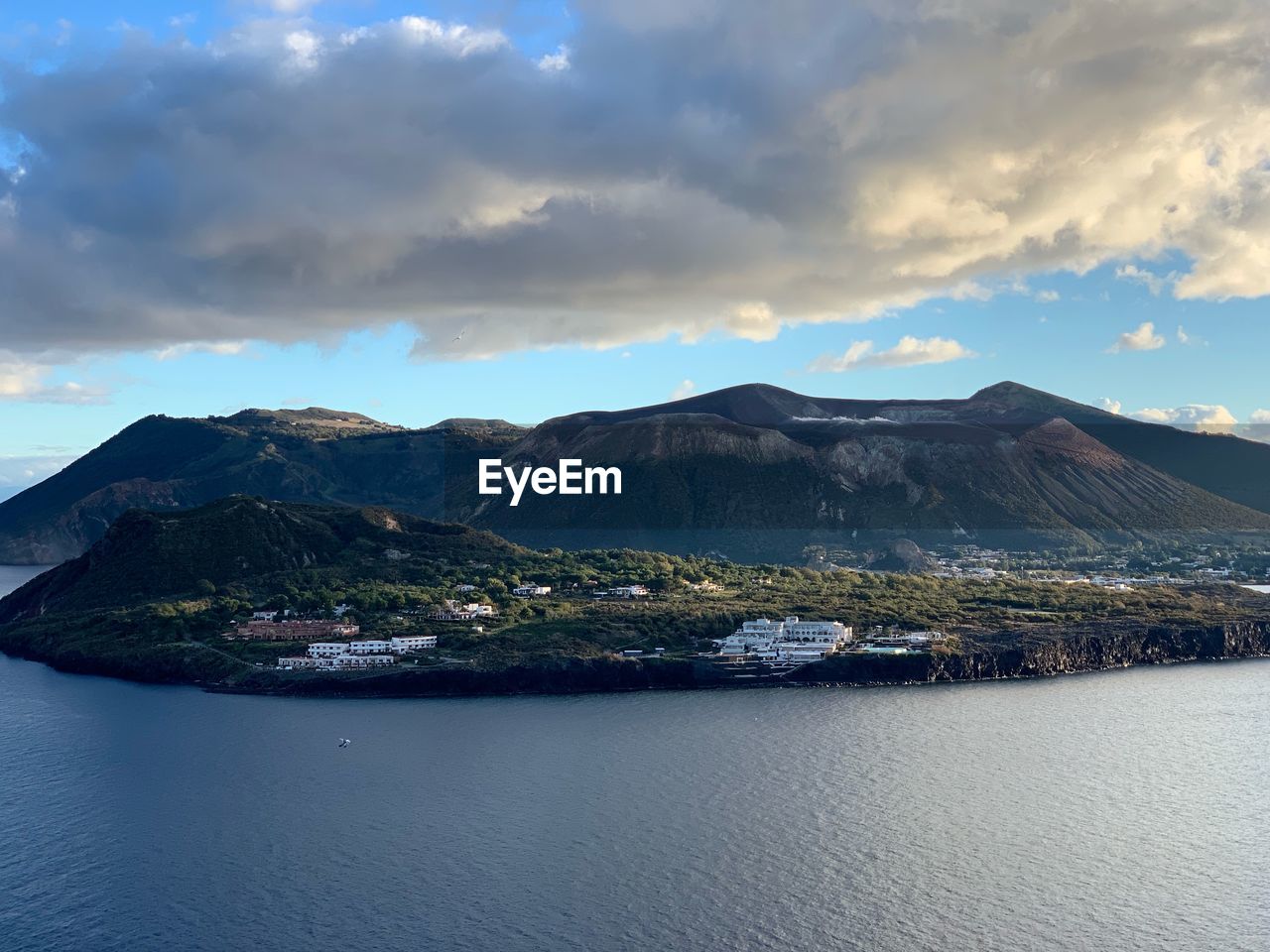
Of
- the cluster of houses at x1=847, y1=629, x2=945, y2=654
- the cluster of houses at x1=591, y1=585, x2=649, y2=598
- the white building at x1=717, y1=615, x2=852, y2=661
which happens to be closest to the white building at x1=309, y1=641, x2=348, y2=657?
the white building at x1=717, y1=615, x2=852, y2=661

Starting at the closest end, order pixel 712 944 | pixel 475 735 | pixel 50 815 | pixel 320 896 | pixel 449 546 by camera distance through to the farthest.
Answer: pixel 712 944, pixel 320 896, pixel 50 815, pixel 475 735, pixel 449 546

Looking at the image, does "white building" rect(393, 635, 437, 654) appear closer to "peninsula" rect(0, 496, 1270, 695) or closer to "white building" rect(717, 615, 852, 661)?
"peninsula" rect(0, 496, 1270, 695)

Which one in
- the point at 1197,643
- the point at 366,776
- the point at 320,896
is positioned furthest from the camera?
the point at 1197,643

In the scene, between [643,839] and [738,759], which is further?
[738,759]

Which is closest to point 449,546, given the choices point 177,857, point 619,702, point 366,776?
point 619,702

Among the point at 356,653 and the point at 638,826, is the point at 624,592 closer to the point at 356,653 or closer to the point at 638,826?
the point at 356,653

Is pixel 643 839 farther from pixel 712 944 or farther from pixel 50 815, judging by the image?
pixel 50 815

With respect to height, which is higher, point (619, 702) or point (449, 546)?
point (449, 546)
